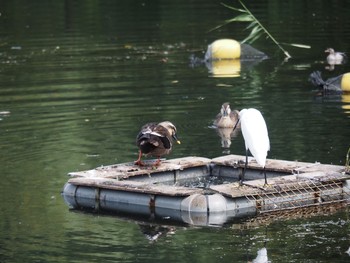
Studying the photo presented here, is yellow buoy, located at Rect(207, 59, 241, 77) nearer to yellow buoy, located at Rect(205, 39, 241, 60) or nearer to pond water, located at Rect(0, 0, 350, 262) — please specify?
yellow buoy, located at Rect(205, 39, 241, 60)

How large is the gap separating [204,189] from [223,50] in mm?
14846

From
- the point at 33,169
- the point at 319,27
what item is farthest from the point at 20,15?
the point at 33,169

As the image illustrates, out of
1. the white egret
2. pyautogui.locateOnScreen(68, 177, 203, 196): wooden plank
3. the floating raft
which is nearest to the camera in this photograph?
the floating raft

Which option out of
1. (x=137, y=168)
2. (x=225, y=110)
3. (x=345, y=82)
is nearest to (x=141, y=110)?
(x=225, y=110)

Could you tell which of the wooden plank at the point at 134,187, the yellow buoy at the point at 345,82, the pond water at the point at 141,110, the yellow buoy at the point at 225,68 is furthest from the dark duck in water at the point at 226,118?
the yellow buoy at the point at 225,68

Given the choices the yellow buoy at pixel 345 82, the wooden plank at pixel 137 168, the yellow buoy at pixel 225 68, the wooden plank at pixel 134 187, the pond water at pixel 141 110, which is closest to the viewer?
the pond water at pixel 141 110

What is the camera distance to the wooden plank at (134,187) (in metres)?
13.9

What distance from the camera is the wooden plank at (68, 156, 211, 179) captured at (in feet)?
49.6

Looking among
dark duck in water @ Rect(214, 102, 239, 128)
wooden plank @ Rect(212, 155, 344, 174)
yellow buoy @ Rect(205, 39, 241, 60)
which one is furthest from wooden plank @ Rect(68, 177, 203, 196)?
yellow buoy @ Rect(205, 39, 241, 60)

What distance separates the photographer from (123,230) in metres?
13.2

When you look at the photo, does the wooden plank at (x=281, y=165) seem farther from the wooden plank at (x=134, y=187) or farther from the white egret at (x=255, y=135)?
the wooden plank at (x=134, y=187)

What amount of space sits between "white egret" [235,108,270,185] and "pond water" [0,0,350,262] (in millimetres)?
1142

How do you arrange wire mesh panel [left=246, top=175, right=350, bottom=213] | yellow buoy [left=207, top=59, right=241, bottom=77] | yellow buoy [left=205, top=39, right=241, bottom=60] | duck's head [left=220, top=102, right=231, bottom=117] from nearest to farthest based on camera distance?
wire mesh panel [left=246, top=175, right=350, bottom=213] → duck's head [left=220, top=102, right=231, bottom=117] → yellow buoy [left=207, top=59, right=241, bottom=77] → yellow buoy [left=205, top=39, right=241, bottom=60]

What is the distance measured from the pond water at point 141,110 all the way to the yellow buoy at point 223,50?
0.85 meters
